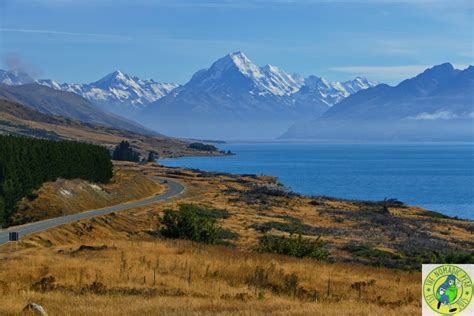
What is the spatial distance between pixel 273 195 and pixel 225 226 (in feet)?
153

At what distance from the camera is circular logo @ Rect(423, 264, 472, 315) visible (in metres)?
14.6

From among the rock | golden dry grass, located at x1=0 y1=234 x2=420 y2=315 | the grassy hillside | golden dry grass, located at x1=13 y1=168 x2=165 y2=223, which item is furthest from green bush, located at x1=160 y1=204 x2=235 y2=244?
golden dry grass, located at x1=13 y1=168 x2=165 y2=223

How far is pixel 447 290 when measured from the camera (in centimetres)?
1491

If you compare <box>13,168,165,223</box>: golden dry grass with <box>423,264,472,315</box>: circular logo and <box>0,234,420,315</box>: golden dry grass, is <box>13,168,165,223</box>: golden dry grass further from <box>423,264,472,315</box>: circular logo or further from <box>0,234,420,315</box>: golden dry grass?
<box>423,264,472,315</box>: circular logo

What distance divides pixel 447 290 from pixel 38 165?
2583 inches

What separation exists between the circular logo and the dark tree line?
48.9 metres

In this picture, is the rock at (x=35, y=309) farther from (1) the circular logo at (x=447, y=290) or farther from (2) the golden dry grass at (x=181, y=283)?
(1) the circular logo at (x=447, y=290)

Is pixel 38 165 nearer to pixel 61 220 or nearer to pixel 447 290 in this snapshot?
pixel 61 220

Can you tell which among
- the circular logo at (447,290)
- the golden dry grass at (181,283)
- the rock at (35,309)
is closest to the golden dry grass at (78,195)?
the golden dry grass at (181,283)

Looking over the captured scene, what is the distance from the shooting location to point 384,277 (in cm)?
2881

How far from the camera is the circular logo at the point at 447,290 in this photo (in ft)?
48.0

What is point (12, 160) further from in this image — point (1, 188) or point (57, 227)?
point (57, 227)

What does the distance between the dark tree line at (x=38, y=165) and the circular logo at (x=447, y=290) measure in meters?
48.9

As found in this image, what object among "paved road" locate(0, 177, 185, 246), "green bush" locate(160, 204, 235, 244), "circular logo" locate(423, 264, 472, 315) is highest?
"circular logo" locate(423, 264, 472, 315)
